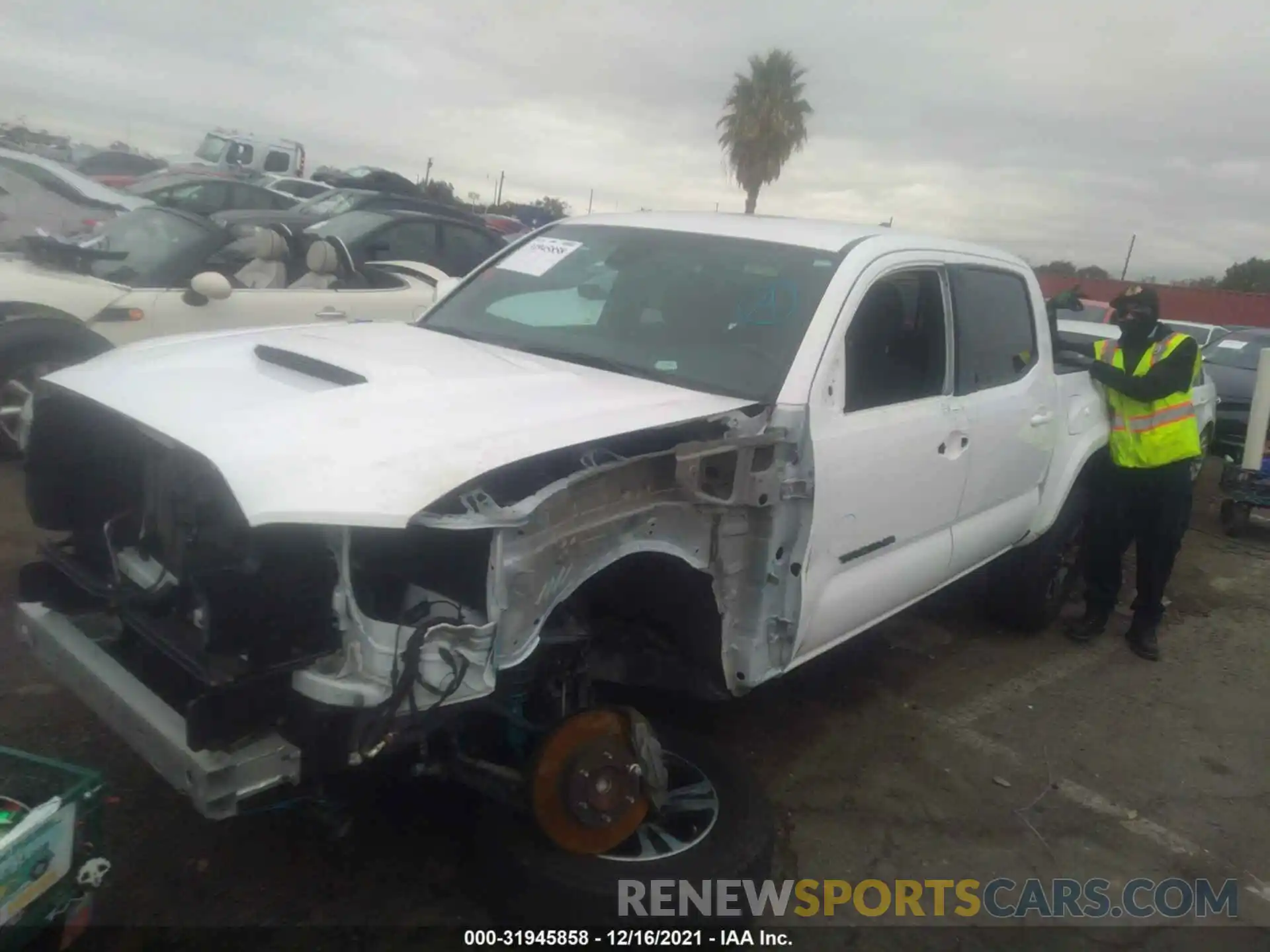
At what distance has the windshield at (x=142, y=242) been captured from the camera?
247 inches

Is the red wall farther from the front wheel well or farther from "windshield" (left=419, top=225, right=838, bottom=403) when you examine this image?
the front wheel well

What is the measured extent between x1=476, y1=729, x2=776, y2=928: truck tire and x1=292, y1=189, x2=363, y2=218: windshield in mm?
11420

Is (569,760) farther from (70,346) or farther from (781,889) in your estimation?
(70,346)

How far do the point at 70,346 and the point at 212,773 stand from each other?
4.41 meters

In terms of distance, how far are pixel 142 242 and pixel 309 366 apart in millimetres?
4394

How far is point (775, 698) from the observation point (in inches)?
173

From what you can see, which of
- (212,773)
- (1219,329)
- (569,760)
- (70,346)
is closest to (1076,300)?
(569,760)

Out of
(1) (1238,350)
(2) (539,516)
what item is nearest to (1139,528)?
(2) (539,516)

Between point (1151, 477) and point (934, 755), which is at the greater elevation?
point (1151, 477)

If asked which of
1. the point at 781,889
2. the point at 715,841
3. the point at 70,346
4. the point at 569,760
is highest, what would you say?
the point at 70,346

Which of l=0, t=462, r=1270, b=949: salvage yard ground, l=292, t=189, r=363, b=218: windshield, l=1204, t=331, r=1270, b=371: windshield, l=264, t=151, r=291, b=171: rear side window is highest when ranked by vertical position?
l=264, t=151, r=291, b=171: rear side window

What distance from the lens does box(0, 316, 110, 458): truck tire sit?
18.2 feet

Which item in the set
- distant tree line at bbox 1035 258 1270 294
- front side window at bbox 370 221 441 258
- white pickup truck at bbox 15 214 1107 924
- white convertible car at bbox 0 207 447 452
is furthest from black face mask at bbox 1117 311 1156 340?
distant tree line at bbox 1035 258 1270 294

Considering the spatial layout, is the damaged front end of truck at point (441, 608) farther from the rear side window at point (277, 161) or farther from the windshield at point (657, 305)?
the rear side window at point (277, 161)
